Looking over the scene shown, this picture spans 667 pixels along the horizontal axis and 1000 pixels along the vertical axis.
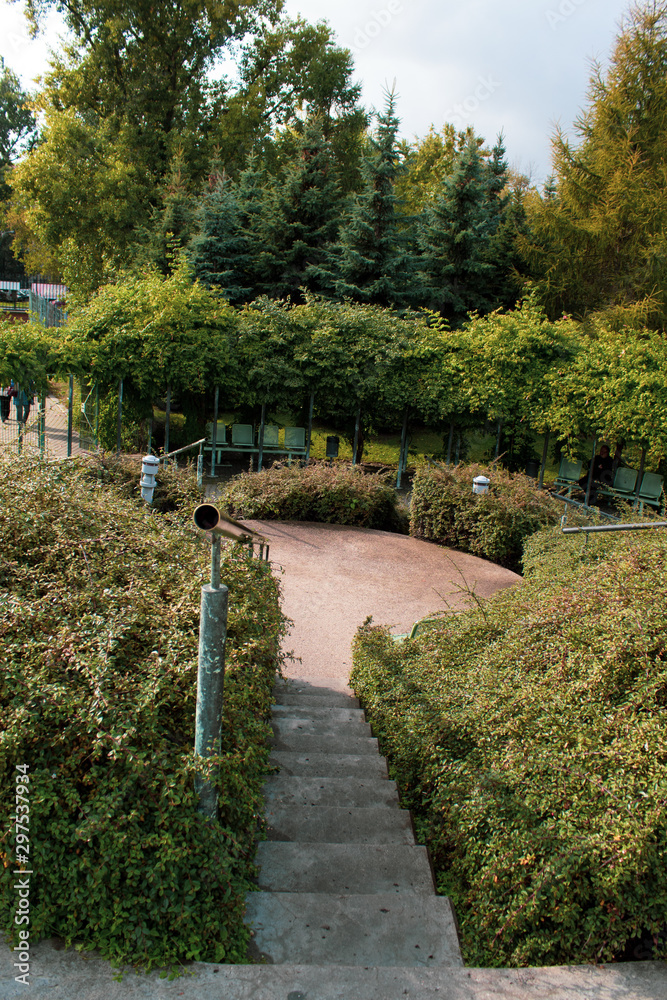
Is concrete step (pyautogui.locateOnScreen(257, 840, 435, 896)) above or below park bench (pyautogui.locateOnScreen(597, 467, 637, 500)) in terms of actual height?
below

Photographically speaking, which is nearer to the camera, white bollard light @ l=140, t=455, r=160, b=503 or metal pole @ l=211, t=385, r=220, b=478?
white bollard light @ l=140, t=455, r=160, b=503

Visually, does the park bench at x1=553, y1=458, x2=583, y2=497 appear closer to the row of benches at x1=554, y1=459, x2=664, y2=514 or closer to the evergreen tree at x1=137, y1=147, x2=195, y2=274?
the row of benches at x1=554, y1=459, x2=664, y2=514

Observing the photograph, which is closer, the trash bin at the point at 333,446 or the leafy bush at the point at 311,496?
the leafy bush at the point at 311,496

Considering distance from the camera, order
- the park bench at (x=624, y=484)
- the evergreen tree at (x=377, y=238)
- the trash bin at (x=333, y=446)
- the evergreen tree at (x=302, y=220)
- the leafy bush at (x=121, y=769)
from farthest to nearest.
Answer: the evergreen tree at (x=302, y=220)
the evergreen tree at (x=377, y=238)
the trash bin at (x=333, y=446)
the park bench at (x=624, y=484)
the leafy bush at (x=121, y=769)

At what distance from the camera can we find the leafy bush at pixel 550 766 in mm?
3346

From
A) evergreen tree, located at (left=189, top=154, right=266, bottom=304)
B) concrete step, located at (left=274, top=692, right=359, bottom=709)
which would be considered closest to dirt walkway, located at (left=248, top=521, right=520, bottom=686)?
concrete step, located at (left=274, top=692, right=359, bottom=709)

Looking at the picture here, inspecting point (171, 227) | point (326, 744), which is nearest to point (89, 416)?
point (171, 227)

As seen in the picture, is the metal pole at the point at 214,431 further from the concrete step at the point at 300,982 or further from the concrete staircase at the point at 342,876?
the concrete step at the point at 300,982

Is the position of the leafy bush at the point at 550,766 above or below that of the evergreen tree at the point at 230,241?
below

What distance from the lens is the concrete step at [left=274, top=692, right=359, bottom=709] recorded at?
21.7 feet

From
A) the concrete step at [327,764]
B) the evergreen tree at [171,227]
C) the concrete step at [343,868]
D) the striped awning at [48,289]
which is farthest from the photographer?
the striped awning at [48,289]

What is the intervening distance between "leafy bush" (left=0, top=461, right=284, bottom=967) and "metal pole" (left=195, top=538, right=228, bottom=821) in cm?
8

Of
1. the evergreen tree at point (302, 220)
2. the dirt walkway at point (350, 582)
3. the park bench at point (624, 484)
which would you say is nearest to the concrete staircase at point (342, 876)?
the dirt walkway at point (350, 582)

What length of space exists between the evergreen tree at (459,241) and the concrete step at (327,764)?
61.7ft
